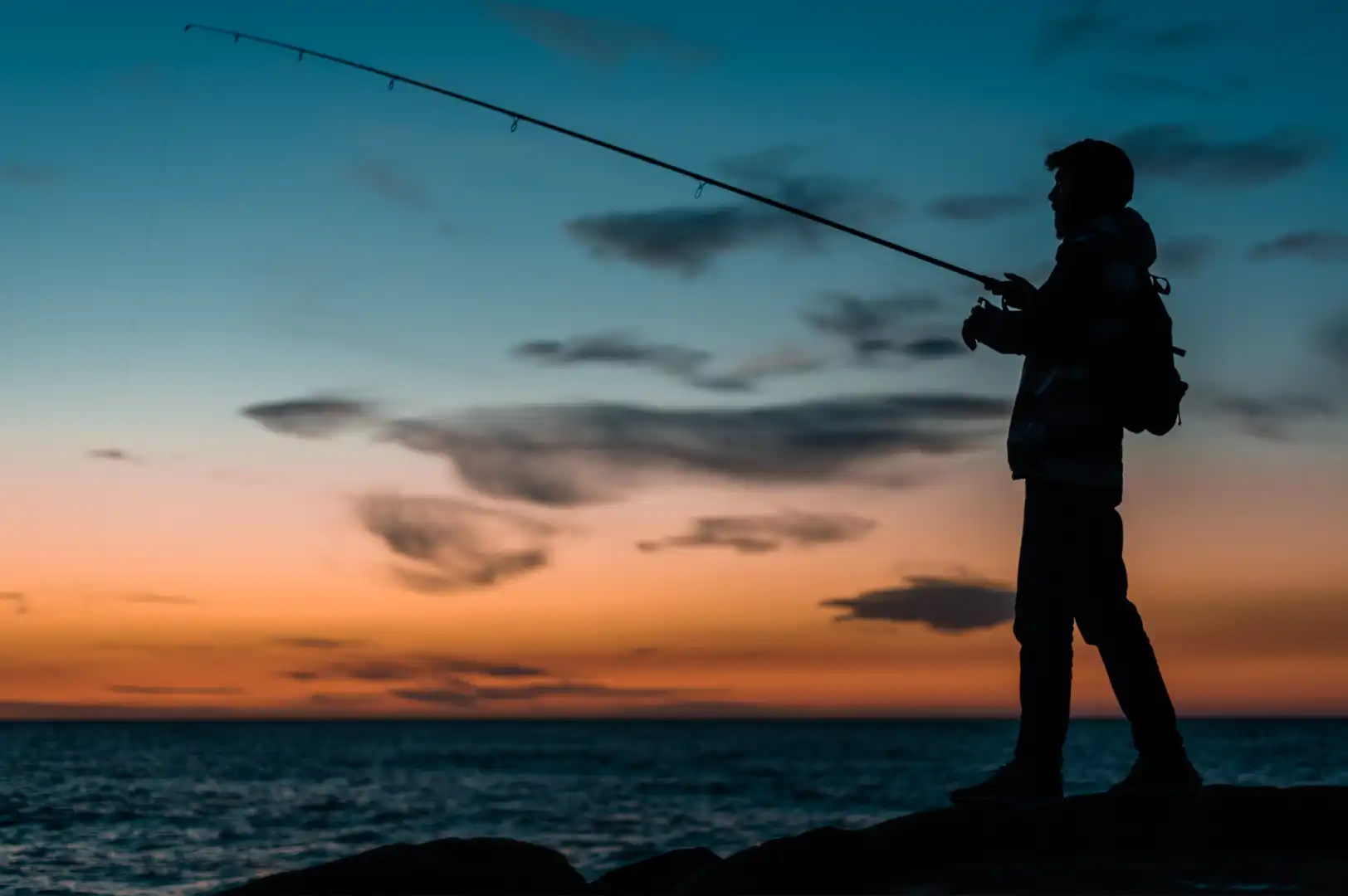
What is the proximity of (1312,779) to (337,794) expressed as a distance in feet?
102

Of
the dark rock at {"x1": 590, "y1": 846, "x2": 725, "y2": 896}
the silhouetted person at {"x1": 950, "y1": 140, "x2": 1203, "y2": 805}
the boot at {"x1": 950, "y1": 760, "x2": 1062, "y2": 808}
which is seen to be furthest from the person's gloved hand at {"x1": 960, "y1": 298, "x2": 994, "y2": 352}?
the dark rock at {"x1": 590, "y1": 846, "x2": 725, "y2": 896}

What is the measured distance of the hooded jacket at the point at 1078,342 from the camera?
4.85 metres

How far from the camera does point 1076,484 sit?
4.95 metres

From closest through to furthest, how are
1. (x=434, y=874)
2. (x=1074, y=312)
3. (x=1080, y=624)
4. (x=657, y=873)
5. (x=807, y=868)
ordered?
(x=807, y=868) → (x=1074, y=312) → (x=1080, y=624) → (x=434, y=874) → (x=657, y=873)

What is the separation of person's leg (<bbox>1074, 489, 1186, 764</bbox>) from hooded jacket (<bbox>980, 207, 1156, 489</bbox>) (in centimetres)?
14

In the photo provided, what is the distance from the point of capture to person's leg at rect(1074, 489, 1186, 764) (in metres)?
4.96

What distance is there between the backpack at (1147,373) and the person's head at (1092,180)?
396 millimetres

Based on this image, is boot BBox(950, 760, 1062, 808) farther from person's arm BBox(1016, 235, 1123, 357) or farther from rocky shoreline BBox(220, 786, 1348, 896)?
person's arm BBox(1016, 235, 1123, 357)

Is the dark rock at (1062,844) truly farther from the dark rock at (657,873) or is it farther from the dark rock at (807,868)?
the dark rock at (657,873)

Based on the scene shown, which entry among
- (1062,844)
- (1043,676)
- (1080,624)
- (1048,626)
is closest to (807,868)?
(1062,844)

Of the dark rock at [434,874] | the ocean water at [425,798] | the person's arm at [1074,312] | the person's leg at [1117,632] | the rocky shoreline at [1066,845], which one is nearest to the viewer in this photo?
the rocky shoreline at [1066,845]

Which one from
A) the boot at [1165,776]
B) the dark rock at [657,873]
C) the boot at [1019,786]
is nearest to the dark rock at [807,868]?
the boot at [1019,786]

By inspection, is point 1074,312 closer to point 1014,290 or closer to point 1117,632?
point 1014,290

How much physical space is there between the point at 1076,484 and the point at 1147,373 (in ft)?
1.49
